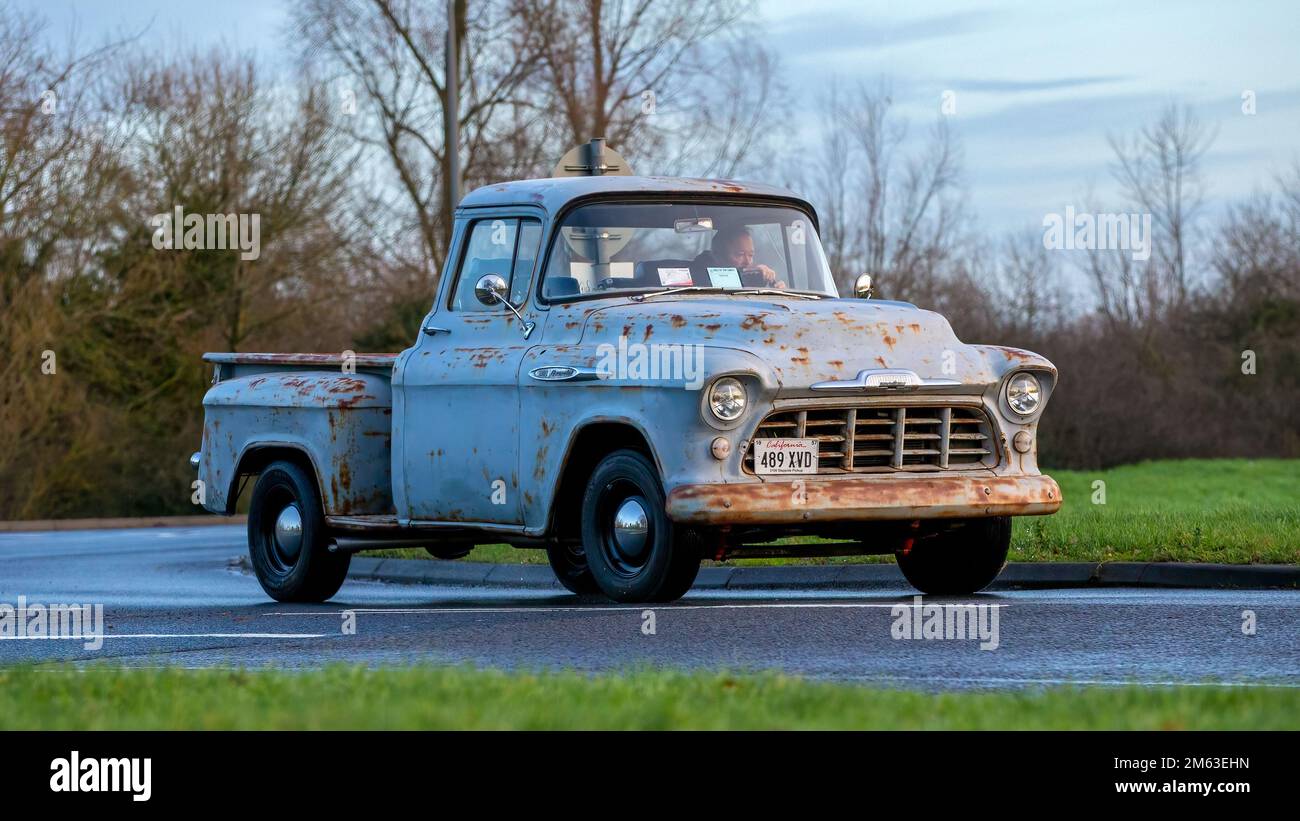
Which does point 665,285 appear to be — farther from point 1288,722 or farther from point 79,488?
point 79,488

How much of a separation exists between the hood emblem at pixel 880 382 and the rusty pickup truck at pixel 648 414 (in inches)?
0.5

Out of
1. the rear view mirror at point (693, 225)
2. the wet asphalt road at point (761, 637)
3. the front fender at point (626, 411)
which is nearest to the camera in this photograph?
the wet asphalt road at point (761, 637)

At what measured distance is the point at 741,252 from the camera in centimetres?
1085

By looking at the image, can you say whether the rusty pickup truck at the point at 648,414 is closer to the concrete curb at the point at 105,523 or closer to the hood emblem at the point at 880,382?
the hood emblem at the point at 880,382

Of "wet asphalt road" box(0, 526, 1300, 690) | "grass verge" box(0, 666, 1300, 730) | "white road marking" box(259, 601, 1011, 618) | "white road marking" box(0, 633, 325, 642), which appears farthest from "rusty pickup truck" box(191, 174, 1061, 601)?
"grass verge" box(0, 666, 1300, 730)

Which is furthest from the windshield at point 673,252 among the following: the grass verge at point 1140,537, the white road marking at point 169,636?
the grass verge at point 1140,537

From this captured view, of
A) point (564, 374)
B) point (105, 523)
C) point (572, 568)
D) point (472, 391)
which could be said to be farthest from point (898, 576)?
point (105, 523)

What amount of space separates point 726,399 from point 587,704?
3.98 meters

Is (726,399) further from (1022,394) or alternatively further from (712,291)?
(1022,394)

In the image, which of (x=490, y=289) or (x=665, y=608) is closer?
(x=665, y=608)

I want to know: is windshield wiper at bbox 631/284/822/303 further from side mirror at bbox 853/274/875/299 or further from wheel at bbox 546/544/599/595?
wheel at bbox 546/544/599/595

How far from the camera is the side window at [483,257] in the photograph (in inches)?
436

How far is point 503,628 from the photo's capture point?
29.9 ft

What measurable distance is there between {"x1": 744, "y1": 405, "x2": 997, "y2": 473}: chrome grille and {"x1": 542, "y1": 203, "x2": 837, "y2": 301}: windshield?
1.32 metres
